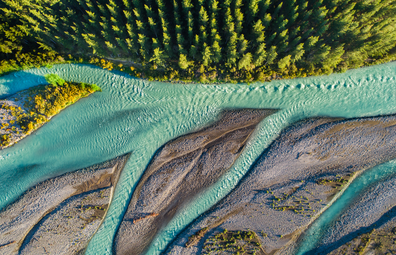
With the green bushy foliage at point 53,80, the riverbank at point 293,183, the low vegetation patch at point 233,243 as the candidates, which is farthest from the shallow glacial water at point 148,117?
the low vegetation patch at point 233,243

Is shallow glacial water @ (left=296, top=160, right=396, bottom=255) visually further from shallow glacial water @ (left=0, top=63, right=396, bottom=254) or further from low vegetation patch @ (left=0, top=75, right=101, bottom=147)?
low vegetation patch @ (left=0, top=75, right=101, bottom=147)

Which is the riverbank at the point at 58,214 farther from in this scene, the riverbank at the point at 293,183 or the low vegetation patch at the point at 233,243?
the low vegetation patch at the point at 233,243

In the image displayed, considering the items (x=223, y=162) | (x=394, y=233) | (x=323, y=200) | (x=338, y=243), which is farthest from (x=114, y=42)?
(x=394, y=233)

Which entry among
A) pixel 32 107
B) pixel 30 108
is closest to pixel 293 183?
pixel 32 107

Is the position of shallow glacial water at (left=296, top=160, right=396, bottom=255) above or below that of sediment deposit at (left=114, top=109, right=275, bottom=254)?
below

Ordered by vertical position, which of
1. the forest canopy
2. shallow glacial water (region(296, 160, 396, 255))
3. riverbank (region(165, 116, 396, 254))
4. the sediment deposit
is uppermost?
the forest canopy

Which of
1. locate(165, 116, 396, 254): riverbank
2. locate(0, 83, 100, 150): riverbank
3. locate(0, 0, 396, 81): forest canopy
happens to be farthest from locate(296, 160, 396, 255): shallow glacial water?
locate(0, 83, 100, 150): riverbank

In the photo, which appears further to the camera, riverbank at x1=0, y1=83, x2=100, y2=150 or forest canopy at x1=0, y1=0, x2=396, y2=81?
riverbank at x1=0, y1=83, x2=100, y2=150
